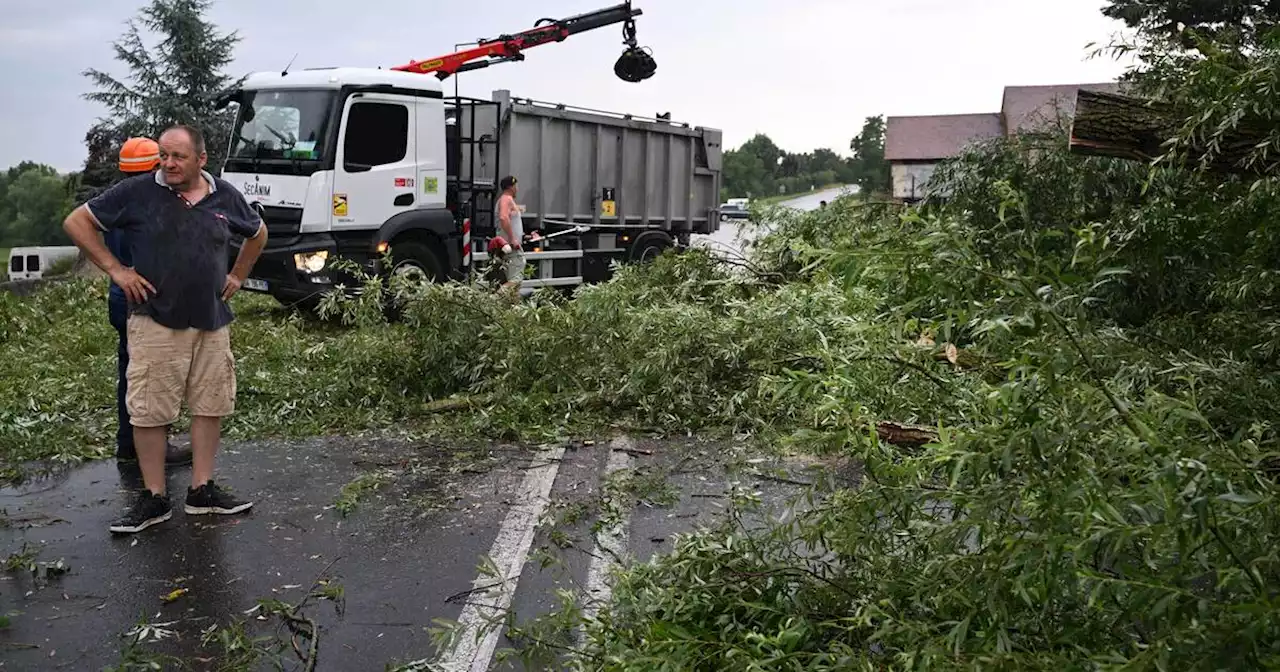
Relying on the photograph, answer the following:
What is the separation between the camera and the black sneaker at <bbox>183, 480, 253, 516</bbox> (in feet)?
17.6

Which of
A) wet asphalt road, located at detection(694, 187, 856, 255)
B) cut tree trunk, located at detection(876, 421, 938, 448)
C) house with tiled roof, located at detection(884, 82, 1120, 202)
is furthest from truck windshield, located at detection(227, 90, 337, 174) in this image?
house with tiled roof, located at detection(884, 82, 1120, 202)

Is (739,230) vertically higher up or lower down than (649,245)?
higher up

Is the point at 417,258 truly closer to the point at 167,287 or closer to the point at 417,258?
the point at 417,258

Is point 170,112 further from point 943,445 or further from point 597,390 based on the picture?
point 943,445

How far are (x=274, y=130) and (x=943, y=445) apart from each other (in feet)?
37.2

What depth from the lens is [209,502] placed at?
5.39 meters

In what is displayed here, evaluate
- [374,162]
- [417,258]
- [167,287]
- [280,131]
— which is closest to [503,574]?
[167,287]

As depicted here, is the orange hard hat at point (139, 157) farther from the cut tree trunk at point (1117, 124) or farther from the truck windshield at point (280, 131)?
the truck windshield at point (280, 131)

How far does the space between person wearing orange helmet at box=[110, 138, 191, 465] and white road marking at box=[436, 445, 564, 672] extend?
85.0 inches

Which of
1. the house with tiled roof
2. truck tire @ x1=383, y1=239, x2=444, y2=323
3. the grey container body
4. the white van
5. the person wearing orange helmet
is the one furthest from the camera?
the house with tiled roof

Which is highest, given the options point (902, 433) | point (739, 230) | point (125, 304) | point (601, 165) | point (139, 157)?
point (601, 165)

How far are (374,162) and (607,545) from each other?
339 inches

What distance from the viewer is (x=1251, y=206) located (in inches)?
175

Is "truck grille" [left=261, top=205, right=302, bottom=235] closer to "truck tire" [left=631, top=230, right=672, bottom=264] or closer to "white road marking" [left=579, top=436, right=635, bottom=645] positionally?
"truck tire" [left=631, top=230, right=672, bottom=264]
